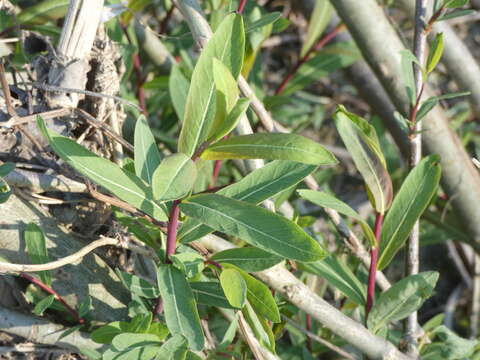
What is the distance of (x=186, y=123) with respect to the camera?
0.70m

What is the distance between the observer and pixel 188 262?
79 cm

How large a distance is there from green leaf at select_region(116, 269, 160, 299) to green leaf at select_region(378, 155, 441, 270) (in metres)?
0.38

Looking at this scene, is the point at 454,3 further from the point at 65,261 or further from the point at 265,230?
the point at 65,261

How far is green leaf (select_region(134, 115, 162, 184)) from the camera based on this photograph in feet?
2.48

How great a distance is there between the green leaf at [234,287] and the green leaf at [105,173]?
0.36ft

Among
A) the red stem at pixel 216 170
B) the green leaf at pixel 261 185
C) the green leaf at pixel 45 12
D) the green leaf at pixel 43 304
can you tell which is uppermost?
the green leaf at pixel 45 12

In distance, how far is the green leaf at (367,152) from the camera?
0.90 m

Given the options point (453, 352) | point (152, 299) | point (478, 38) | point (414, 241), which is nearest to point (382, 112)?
point (414, 241)

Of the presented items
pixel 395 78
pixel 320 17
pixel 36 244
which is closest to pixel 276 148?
pixel 36 244

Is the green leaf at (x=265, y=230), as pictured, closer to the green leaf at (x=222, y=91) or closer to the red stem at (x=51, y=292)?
the green leaf at (x=222, y=91)

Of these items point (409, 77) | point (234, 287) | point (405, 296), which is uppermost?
point (409, 77)

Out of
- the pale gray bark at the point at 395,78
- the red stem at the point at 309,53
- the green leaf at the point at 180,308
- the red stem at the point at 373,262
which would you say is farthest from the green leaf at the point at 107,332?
the red stem at the point at 309,53

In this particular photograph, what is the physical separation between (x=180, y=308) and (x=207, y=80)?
0.29 meters

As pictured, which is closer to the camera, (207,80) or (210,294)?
(207,80)
